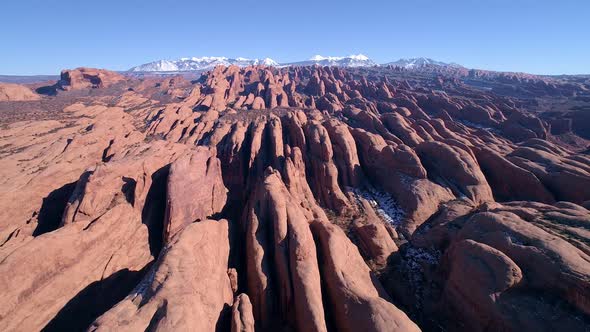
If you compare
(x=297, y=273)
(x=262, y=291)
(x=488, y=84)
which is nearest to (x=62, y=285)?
(x=262, y=291)

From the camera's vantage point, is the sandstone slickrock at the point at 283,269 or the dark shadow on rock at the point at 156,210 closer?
the sandstone slickrock at the point at 283,269

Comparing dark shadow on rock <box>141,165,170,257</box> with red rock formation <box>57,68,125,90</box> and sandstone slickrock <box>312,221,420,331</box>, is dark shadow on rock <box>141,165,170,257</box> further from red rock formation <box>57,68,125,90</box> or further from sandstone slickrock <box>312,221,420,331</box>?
red rock formation <box>57,68,125,90</box>

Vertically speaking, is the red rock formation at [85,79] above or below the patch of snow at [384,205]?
above

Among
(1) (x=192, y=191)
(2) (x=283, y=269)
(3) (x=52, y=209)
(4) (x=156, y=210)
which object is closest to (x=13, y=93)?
(3) (x=52, y=209)

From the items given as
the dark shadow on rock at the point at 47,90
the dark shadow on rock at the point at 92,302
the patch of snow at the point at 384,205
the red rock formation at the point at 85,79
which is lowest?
the dark shadow on rock at the point at 92,302

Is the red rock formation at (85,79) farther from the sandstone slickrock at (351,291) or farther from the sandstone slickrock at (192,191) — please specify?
the sandstone slickrock at (351,291)

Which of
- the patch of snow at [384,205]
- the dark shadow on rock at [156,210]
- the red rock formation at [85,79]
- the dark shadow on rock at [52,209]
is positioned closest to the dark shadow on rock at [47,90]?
the red rock formation at [85,79]

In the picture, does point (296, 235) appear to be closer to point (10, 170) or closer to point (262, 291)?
point (262, 291)
